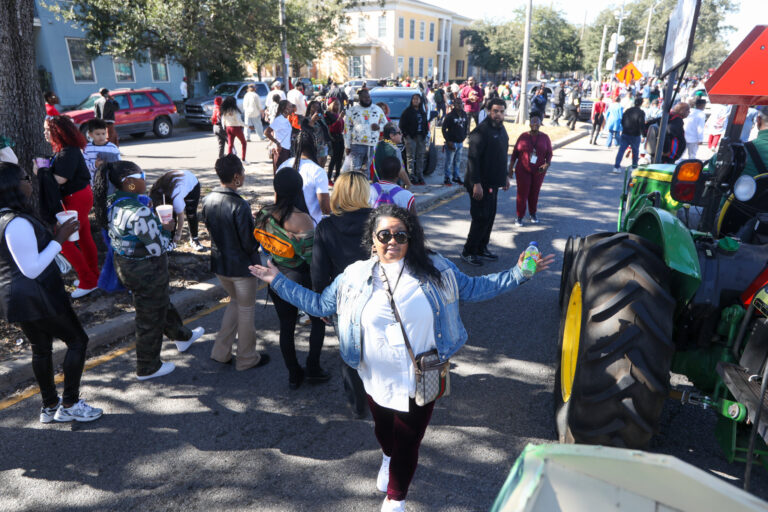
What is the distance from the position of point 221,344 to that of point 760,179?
419 cm

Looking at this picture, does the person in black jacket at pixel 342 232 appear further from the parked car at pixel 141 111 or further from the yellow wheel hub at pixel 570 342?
the parked car at pixel 141 111

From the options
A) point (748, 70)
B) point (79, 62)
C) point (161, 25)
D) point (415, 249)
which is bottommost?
point (415, 249)

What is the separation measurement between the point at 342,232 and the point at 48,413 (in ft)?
8.14

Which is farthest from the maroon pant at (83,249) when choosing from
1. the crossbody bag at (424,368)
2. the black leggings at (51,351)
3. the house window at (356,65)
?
the house window at (356,65)

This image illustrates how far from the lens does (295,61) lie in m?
35.4

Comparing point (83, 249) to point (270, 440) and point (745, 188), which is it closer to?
point (270, 440)

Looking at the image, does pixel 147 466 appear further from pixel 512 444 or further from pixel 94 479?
pixel 512 444

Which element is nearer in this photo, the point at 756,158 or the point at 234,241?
the point at 756,158

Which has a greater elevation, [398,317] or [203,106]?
[203,106]

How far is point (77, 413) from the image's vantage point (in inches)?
143

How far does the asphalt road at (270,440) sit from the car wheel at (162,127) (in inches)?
601

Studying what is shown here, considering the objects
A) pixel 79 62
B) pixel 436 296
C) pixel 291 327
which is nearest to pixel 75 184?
pixel 291 327

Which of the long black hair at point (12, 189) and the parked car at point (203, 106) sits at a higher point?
the parked car at point (203, 106)

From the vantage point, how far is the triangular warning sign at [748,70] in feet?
10.9
